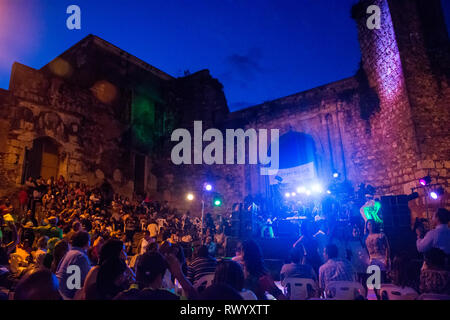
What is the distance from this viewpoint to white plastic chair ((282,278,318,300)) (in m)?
3.68

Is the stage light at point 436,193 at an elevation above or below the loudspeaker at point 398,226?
above

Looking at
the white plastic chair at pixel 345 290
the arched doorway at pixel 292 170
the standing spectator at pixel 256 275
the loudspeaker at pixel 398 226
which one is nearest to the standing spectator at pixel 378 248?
the loudspeaker at pixel 398 226

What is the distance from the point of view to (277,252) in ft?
26.1

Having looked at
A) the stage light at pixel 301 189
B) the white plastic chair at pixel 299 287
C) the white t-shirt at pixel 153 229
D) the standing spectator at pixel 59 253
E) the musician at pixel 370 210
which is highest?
the stage light at pixel 301 189

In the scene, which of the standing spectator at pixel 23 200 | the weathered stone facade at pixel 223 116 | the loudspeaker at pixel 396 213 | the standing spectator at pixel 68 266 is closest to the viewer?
the standing spectator at pixel 68 266

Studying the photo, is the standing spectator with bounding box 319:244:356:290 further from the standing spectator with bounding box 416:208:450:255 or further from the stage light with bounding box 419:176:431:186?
the stage light with bounding box 419:176:431:186

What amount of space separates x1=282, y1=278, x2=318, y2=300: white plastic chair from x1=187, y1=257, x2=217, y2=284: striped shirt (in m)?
1.07

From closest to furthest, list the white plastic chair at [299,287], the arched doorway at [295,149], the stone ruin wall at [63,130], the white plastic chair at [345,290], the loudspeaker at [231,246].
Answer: the white plastic chair at [345,290] < the white plastic chair at [299,287] < the loudspeaker at [231,246] < the stone ruin wall at [63,130] < the arched doorway at [295,149]

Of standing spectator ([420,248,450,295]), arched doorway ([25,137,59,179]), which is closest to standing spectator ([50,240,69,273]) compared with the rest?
standing spectator ([420,248,450,295])

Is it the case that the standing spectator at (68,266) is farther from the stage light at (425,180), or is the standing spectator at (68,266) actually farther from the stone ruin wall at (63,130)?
the stone ruin wall at (63,130)

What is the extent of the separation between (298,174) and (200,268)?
31.0 ft

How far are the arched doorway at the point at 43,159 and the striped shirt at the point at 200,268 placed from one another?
11.1 m

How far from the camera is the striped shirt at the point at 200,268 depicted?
4.14 metres

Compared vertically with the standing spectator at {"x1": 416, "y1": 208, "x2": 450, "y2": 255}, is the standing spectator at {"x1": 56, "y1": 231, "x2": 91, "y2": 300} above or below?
below
